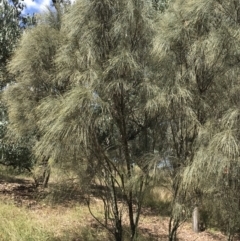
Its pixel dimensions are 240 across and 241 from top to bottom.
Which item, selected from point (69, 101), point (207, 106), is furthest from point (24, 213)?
point (207, 106)

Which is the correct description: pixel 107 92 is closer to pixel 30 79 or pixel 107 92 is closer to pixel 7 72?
pixel 30 79

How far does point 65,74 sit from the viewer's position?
5160 mm

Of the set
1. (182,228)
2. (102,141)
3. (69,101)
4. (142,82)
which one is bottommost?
(182,228)

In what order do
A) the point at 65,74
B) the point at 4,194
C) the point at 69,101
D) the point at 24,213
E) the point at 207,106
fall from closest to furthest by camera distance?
the point at 69,101 → the point at 207,106 → the point at 65,74 → the point at 24,213 → the point at 4,194

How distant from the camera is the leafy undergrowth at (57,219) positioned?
5.71 m

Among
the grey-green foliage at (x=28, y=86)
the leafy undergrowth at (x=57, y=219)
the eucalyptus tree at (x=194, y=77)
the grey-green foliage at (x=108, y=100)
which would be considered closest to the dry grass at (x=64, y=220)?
the leafy undergrowth at (x=57, y=219)

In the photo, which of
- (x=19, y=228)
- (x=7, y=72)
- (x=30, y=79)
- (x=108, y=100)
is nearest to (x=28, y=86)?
(x=30, y=79)

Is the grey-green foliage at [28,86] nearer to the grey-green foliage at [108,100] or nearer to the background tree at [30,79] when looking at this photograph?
the background tree at [30,79]

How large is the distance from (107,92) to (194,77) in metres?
1.25

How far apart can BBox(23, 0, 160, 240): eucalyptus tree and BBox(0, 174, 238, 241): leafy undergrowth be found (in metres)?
0.89

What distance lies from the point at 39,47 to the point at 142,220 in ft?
14.6

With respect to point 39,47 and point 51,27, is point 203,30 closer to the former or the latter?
point 39,47

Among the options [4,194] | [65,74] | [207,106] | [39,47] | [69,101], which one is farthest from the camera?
[4,194]

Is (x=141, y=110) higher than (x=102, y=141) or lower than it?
higher
